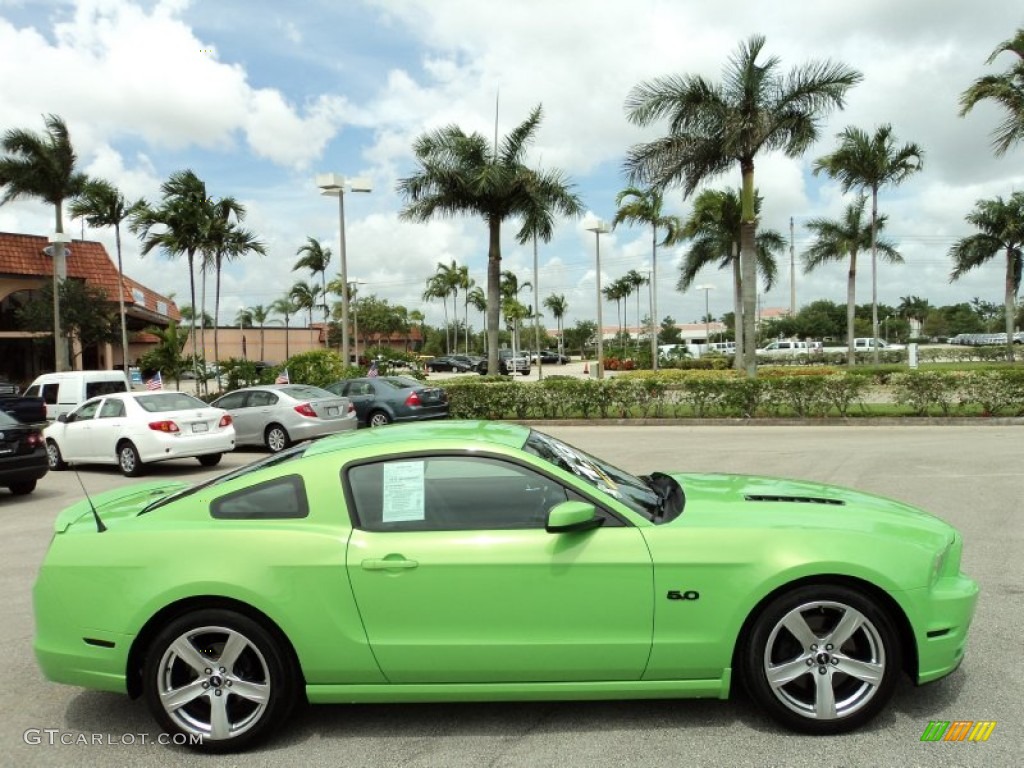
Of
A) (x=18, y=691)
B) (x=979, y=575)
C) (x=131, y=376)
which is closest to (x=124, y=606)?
(x=18, y=691)

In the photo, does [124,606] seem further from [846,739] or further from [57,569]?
[846,739]

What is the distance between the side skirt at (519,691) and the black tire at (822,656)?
0.20 metres

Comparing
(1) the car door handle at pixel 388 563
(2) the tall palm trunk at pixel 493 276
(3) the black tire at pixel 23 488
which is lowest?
(3) the black tire at pixel 23 488

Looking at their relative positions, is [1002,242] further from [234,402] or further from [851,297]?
[234,402]

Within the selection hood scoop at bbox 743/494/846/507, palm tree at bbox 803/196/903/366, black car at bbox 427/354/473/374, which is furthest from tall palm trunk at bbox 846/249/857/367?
hood scoop at bbox 743/494/846/507

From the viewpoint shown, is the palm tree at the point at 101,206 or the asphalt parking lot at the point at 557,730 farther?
the palm tree at the point at 101,206

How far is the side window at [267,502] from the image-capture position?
3.57m

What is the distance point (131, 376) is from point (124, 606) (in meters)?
25.9

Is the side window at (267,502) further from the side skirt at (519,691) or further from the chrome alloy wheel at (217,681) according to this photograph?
the side skirt at (519,691)

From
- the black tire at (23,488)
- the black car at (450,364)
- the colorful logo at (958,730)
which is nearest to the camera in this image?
the colorful logo at (958,730)

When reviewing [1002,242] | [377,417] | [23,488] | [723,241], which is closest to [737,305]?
[723,241]

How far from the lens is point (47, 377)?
19.9 metres

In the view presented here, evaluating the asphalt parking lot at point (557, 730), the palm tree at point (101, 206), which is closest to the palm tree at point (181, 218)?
the palm tree at point (101, 206)

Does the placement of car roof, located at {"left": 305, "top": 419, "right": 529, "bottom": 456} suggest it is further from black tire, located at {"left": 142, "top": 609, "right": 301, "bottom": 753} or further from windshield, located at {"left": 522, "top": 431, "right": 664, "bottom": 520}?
black tire, located at {"left": 142, "top": 609, "right": 301, "bottom": 753}
